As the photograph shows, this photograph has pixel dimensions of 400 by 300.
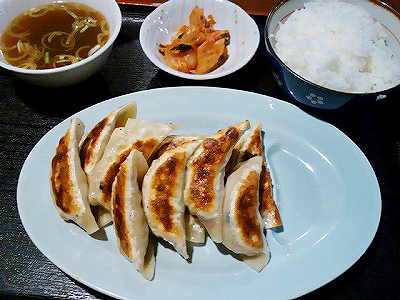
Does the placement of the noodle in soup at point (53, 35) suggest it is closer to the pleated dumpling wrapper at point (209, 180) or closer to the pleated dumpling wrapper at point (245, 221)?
the pleated dumpling wrapper at point (209, 180)

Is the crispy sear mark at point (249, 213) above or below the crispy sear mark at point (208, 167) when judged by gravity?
below

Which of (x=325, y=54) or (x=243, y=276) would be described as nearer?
(x=243, y=276)

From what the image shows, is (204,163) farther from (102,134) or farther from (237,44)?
(237,44)

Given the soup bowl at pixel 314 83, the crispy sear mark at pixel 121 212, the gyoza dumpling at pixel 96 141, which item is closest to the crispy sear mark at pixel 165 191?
the crispy sear mark at pixel 121 212

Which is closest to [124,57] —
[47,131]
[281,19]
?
[47,131]

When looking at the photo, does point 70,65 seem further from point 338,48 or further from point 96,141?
point 338,48

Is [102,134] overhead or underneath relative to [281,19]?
underneath
